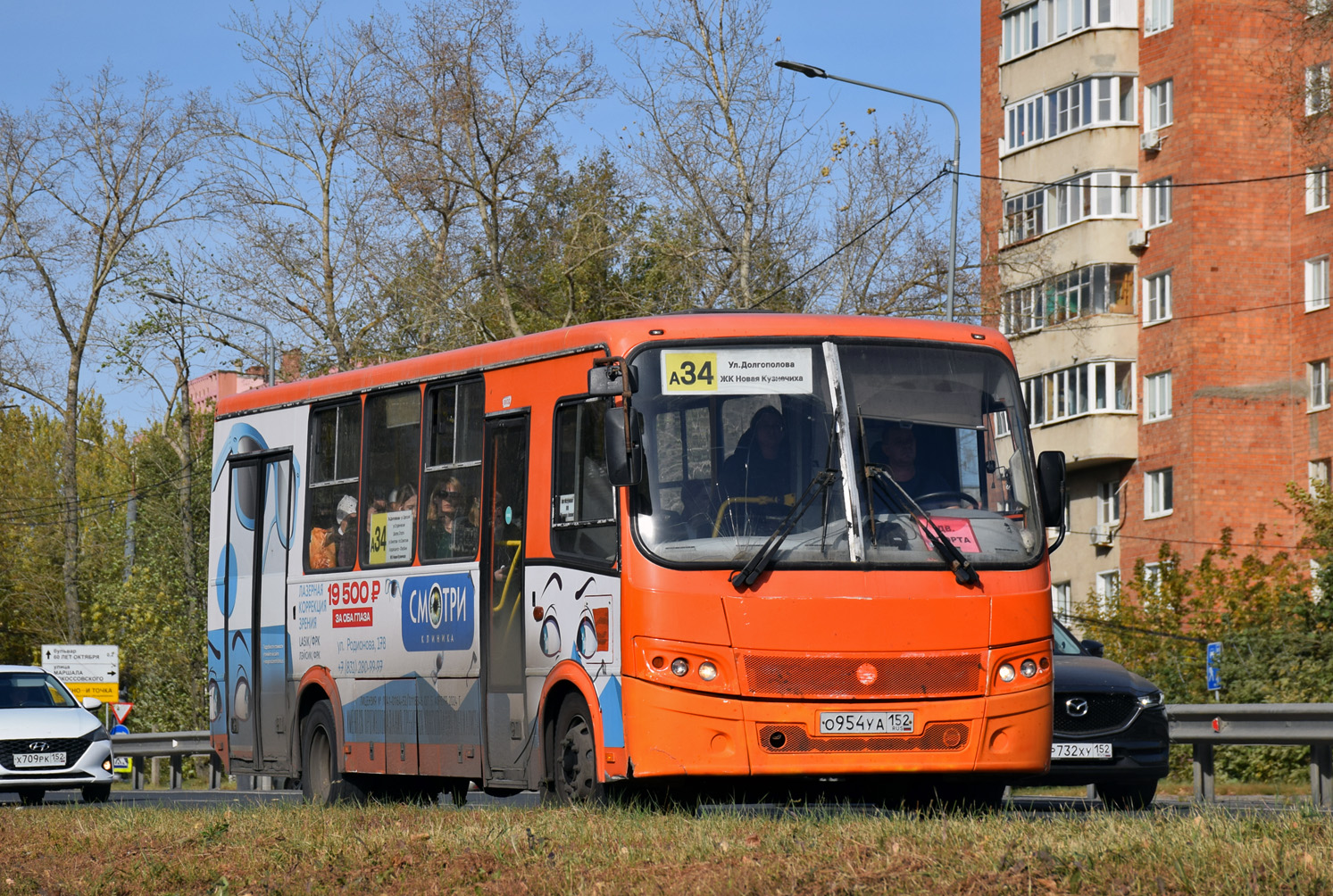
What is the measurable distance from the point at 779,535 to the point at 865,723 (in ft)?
3.72

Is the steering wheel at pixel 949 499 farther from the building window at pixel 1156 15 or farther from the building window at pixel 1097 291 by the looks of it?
the building window at pixel 1156 15

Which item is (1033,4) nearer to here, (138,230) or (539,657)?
(138,230)

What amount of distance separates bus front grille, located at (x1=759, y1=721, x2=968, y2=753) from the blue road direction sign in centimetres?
1777

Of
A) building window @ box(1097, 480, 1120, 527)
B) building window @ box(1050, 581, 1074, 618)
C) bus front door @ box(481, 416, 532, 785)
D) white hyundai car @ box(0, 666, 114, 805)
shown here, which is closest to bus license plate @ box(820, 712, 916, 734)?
bus front door @ box(481, 416, 532, 785)

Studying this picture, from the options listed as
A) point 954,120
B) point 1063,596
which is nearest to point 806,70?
point 954,120

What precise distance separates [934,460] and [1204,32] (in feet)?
130

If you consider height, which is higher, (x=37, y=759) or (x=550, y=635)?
(x=550, y=635)

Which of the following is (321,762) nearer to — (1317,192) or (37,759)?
(37,759)

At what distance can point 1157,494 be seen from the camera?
160 ft

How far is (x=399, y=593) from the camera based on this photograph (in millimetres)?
14562

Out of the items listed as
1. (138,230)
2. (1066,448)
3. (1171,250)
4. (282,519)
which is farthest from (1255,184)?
(282,519)

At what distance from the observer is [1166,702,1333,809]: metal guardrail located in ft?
52.2

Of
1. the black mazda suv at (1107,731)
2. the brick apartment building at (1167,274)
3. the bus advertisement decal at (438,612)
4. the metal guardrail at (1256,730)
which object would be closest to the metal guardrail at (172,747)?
the bus advertisement decal at (438,612)

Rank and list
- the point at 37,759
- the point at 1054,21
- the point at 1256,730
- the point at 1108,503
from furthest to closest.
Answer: the point at 1054,21
the point at 1108,503
the point at 37,759
the point at 1256,730
